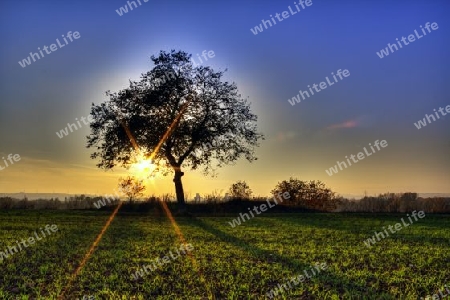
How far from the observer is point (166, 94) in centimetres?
4547

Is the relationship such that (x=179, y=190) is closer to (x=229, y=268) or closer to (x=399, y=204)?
(x=399, y=204)

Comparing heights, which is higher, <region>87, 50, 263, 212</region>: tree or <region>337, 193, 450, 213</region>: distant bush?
<region>87, 50, 263, 212</region>: tree

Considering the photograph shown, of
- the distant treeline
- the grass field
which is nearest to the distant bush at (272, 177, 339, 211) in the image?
the distant treeline

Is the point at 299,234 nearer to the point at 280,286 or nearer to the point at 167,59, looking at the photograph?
the point at 280,286

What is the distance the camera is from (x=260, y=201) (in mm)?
46125

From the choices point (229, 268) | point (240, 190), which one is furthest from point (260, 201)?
point (229, 268)

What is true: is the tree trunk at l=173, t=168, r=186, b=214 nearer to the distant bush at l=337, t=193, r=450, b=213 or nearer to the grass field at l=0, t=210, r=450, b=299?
the distant bush at l=337, t=193, r=450, b=213

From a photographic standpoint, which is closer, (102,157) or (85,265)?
(85,265)

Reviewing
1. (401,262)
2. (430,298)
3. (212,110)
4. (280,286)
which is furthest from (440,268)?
(212,110)

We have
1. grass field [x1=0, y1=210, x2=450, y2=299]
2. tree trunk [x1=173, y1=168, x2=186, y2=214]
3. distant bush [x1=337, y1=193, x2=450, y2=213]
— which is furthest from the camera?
tree trunk [x1=173, y1=168, x2=186, y2=214]

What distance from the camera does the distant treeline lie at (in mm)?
41125

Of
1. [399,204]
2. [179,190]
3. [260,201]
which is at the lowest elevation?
[399,204]

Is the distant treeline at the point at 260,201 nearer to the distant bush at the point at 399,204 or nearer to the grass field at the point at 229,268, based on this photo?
the distant bush at the point at 399,204

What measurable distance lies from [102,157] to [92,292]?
37.6 meters
